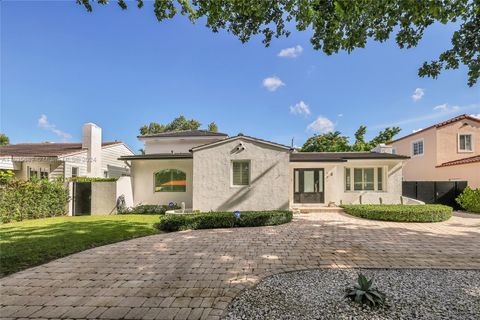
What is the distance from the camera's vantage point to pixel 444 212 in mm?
12219

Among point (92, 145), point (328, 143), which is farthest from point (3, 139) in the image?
point (328, 143)

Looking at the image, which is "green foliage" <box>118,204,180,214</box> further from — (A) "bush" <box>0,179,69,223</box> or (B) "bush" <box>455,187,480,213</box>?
(B) "bush" <box>455,187,480,213</box>

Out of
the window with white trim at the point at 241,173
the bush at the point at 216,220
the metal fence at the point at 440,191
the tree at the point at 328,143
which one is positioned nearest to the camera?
the bush at the point at 216,220

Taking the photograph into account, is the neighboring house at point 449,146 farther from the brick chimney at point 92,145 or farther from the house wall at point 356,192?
the brick chimney at point 92,145

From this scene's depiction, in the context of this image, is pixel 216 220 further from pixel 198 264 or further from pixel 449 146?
pixel 449 146

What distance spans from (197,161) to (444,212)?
45.5 feet

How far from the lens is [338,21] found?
18.0ft

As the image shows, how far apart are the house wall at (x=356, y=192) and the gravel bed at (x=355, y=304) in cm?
1073

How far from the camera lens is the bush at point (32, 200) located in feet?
39.6

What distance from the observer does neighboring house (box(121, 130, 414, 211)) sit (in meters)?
13.3

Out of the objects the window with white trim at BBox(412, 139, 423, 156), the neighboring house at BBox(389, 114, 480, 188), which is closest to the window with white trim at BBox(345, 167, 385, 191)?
the neighboring house at BBox(389, 114, 480, 188)

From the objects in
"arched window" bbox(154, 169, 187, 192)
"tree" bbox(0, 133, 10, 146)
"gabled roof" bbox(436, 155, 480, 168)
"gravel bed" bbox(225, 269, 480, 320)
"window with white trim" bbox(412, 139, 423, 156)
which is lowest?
"gravel bed" bbox(225, 269, 480, 320)

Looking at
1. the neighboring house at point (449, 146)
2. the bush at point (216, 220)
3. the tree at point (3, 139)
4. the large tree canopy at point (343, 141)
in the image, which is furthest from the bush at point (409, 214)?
the tree at point (3, 139)

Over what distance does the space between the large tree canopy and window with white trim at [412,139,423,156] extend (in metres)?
A: 9.34
